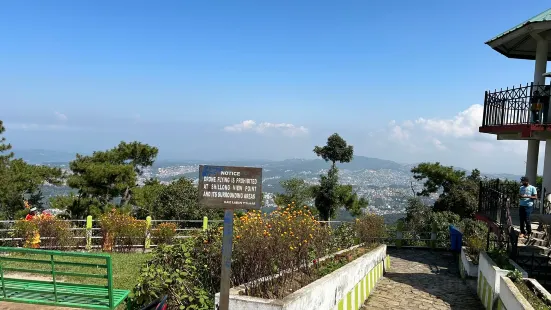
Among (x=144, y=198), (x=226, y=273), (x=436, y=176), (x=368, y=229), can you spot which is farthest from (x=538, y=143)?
(x=436, y=176)

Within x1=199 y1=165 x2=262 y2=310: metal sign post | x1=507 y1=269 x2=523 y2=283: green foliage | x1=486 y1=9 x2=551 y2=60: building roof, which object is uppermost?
x1=486 y1=9 x2=551 y2=60: building roof

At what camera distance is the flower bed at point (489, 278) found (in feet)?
23.0

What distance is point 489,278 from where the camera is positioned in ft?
25.1

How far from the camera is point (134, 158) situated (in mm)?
27734

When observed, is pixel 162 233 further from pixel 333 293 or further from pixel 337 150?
pixel 337 150

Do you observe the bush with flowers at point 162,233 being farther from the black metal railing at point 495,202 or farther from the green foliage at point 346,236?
the black metal railing at point 495,202

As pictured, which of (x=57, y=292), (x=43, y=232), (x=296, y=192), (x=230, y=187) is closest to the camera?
(x=230, y=187)

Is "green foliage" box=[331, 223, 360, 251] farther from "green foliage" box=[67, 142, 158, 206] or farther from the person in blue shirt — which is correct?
"green foliage" box=[67, 142, 158, 206]

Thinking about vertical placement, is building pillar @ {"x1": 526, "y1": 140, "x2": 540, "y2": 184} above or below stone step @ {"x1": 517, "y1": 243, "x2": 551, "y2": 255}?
above

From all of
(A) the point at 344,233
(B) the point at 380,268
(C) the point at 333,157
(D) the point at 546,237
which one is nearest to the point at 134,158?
(C) the point at 333,157

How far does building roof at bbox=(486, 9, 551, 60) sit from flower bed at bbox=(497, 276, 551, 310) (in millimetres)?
7286

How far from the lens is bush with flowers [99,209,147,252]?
1353cm

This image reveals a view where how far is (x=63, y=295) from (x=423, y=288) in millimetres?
8005

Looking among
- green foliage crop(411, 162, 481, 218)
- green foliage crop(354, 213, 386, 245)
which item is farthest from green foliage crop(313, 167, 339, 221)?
green foliage crop(354, 213, 386, 245)
